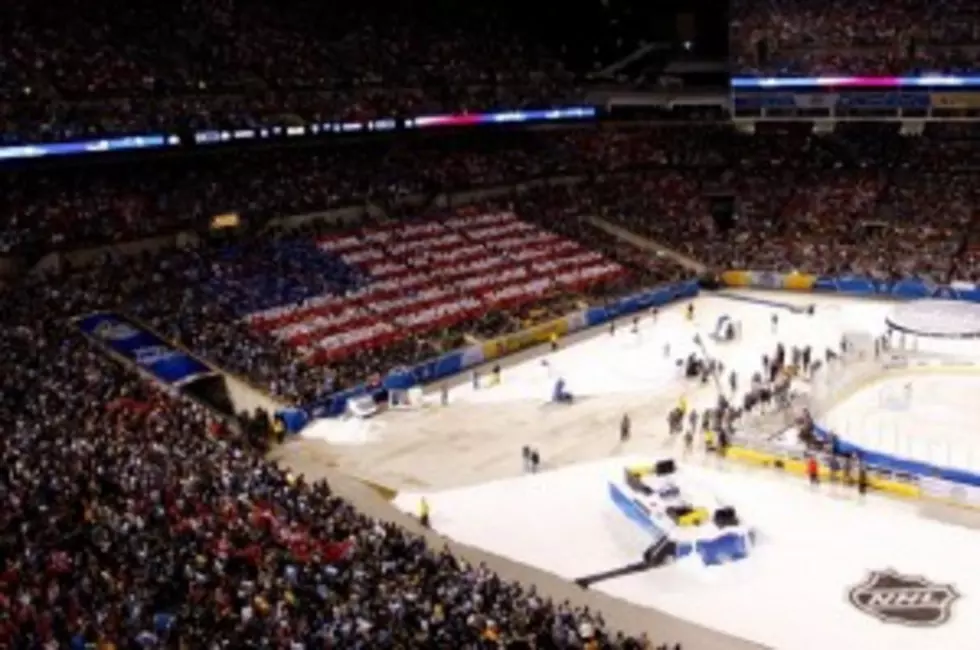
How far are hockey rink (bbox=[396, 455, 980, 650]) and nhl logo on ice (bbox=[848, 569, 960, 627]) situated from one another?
0.10 meters

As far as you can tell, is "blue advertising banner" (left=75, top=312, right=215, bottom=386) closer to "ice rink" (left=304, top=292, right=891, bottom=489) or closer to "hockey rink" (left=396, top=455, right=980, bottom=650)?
"ice rink" (left=304, top=292, right=891, bottom=489)

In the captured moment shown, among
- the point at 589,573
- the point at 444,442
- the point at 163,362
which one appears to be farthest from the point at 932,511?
the point at 163,362

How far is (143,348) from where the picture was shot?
4253cm

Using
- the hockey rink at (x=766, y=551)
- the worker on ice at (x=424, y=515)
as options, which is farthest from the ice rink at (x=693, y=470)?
the worker on ice at (x=424, y=515)

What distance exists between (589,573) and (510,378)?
17.6 meters

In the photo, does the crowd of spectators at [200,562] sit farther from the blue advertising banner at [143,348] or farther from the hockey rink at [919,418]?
the hockey rink at [919,418]

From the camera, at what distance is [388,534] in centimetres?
2680

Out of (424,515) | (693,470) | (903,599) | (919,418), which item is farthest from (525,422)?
(903,599)

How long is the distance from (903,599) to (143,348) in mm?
26682

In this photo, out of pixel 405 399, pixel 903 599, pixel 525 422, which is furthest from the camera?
pixel 405 399

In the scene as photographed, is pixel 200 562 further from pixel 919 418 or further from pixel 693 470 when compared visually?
pixel 919 418

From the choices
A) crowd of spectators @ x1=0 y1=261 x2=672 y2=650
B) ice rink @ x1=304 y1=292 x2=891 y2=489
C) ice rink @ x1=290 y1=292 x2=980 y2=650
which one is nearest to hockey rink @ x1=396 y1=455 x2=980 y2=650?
ice rink @ x1=290 y1=292 x2=980 y2=650

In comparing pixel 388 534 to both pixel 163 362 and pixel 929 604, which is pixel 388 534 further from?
→ pixel 163 362

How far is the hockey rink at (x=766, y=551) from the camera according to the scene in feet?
86.7
